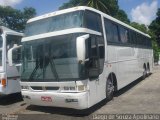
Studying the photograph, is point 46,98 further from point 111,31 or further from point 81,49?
point 111,31

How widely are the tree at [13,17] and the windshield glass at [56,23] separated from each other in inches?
1894

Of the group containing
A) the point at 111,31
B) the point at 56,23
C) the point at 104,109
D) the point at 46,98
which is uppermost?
the point at 56,23

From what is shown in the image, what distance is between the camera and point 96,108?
9664mm

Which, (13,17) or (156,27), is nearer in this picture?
(13,17)

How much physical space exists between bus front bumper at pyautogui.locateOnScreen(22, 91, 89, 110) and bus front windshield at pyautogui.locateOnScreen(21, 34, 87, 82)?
0.45m

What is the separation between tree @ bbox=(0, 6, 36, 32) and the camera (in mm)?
56969

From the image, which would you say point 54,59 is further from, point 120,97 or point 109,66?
point 120,97

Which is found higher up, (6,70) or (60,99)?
(6,70)

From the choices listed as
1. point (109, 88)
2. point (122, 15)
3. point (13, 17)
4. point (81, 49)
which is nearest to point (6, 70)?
point (109, 88)

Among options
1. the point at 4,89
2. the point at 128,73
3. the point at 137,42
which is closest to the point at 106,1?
the point at 137,42

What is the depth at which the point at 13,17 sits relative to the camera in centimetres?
5788

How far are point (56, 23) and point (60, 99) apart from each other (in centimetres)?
250

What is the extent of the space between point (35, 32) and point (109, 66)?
3025mm

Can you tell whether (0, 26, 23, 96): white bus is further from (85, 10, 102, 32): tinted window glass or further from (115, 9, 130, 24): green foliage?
(115, 9, 130, 24): green foliage
